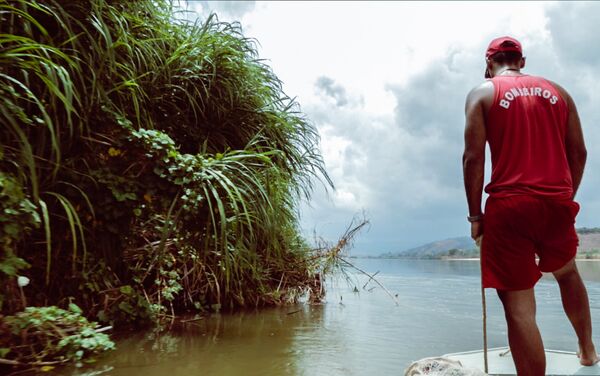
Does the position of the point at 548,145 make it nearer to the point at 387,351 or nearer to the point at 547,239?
the point at 547,239

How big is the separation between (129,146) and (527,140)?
6.86 feet

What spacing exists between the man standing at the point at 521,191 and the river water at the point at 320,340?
2.12 ft

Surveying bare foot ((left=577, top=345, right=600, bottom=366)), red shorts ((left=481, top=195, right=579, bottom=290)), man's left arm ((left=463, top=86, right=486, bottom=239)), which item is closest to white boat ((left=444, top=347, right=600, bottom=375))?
bare foot ((left=577, top=345, right=600, bottom=366))

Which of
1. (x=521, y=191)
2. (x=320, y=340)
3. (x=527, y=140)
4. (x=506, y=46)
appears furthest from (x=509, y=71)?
(x=320, y=340)

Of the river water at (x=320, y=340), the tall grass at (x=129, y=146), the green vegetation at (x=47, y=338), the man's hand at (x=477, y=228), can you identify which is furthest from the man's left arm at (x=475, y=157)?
the green vegetation at (x=47, y=338)

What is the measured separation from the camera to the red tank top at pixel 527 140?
168 cm

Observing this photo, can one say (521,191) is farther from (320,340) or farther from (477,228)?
(320,340)

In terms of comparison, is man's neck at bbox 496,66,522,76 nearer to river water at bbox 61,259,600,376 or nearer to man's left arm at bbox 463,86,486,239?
man's left arm at bbox 463,86,486,239

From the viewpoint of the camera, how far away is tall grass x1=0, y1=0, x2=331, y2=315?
224 centimetres

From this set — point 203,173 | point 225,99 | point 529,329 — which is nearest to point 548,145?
point 529,329

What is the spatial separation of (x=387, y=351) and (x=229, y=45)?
8.54 ft

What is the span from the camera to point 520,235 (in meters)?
1.68

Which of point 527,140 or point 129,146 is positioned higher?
point 129,146

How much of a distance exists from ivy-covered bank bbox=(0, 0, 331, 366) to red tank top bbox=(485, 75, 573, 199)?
135 centimetres
